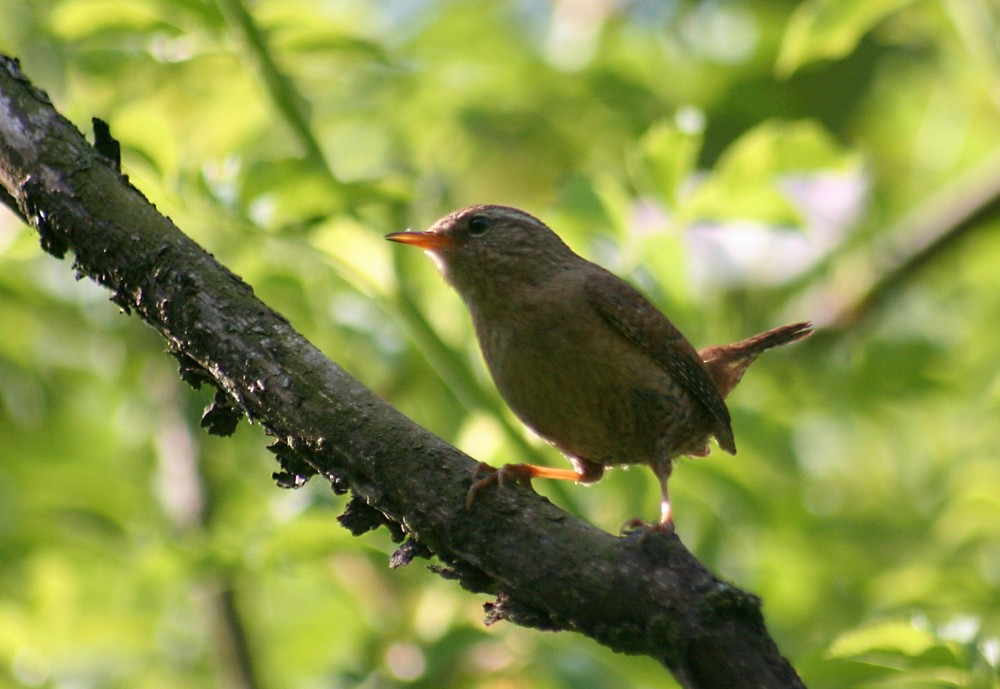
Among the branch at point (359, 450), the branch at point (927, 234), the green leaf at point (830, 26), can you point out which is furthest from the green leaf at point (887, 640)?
the branch at point (927, 234)

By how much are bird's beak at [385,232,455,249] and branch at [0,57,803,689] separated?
1.25m

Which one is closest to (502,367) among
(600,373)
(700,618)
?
(600,373)

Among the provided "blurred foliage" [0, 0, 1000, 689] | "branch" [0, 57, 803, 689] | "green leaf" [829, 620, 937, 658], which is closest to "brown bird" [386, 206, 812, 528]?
"blurred foliage" [0, 0, 1000, 689]

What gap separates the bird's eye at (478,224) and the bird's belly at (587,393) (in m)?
0.61

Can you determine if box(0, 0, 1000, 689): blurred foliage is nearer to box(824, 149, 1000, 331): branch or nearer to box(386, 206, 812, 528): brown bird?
box(824, 149, 1000, 331): branch

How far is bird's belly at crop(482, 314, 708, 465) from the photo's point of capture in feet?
11.6

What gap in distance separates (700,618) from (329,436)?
74 cm

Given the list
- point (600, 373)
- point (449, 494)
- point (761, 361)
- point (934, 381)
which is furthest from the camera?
point (761, 361)

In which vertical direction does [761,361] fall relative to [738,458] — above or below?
above

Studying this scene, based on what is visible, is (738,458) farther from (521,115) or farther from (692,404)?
(521,115)

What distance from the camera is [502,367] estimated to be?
3.60m

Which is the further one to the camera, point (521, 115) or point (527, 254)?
point (521, 115)

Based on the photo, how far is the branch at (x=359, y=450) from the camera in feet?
6.59

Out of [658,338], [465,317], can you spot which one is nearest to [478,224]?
[465,317]
